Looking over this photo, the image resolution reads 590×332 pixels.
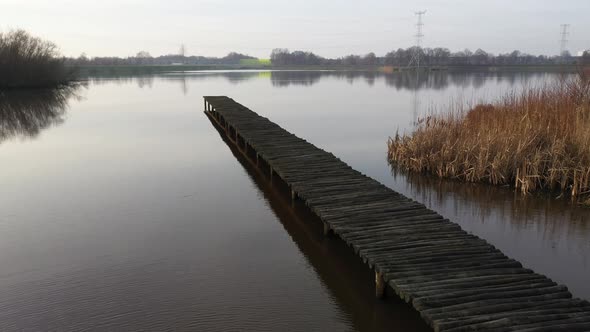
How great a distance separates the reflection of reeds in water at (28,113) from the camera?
22.3 meters

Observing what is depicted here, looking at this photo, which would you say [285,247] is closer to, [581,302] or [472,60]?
[581,302]

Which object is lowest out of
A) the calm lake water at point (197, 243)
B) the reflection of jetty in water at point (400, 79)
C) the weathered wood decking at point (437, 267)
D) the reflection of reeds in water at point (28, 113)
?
the calm lake water at point (197, 243)

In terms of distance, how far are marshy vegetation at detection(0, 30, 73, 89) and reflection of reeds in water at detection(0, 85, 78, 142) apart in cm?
247

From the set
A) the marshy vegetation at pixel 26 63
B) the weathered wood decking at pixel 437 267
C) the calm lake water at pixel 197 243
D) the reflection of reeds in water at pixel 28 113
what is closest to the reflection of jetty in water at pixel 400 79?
the marshy vegetation at pixel 26 63

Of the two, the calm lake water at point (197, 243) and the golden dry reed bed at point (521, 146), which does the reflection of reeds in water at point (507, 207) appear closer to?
the calm lake water at point (197, 243)

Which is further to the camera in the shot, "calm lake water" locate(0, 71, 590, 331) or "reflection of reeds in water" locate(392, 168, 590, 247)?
"reflection of reeds in water" locate(392, 168, 590, 247)

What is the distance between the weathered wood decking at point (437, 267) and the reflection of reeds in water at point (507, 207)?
2569mm

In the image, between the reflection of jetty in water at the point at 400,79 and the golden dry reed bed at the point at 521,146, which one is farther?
the reflection of jetty in water at the point at 400,79

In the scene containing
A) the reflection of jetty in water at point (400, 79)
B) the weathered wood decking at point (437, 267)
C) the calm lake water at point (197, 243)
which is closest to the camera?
the weathered wood decking at point (437, 267)

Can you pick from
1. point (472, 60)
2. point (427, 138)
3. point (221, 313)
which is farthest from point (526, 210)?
point (472, 60)

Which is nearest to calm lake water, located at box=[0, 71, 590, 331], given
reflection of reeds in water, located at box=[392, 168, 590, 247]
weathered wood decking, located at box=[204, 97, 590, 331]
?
reflection of reeds in water, located at box=[392, 168, 590, 247]

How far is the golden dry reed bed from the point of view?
11.2 m

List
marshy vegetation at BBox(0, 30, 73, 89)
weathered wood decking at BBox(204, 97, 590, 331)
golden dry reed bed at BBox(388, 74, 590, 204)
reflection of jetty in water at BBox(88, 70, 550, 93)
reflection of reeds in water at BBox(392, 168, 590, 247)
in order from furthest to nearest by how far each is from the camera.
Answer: reflection of jetty in water at BBox(88, 70, 550, 93) < marshy vegetation at BBox(0, 30, 73, 89) < golden dry reed bed at BBox(388, 74, 590, 204) < reflection of reeds in water at BBox(392, 168, 590, 247) < weathered wood decking at BBox(204, 97, 590, 331)

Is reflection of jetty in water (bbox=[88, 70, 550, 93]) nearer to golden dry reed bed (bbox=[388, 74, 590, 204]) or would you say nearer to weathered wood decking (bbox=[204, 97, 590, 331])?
golden dry reed bed (bbox=[388, 74, 590, 204])
